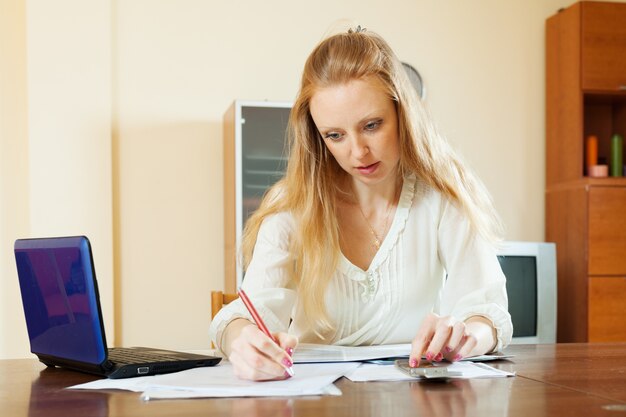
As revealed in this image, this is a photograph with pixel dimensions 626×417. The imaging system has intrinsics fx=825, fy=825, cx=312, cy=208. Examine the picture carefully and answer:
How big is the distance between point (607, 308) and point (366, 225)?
2.49 meters

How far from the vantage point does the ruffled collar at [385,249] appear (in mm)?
1823

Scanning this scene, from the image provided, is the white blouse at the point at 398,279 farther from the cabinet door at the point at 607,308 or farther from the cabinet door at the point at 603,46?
the cabinet door at the point at 603,46

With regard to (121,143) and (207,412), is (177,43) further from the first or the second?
(207,412)

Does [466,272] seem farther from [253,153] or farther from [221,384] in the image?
[253,153]

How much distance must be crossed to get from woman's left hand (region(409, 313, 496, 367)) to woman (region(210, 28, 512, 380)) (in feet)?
0.50

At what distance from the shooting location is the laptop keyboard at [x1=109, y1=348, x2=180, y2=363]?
4.53ft

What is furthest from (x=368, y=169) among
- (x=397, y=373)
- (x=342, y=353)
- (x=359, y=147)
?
(x=397, y=373)

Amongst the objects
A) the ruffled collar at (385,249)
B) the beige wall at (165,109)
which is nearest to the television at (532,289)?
the beige wall at (165,109)

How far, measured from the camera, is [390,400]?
3.67ft

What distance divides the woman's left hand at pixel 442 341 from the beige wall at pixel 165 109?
104 inches

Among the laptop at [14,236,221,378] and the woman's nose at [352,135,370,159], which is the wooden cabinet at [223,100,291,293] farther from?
the laptop at [14,236,221,378]

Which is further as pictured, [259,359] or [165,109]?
[165,109]

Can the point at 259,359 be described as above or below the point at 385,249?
below

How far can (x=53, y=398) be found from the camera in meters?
1.17
